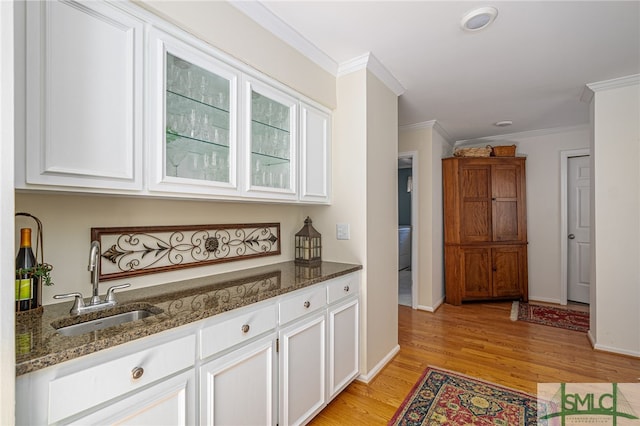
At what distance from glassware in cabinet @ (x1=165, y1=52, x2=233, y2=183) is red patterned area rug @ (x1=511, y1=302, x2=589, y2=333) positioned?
153 inches

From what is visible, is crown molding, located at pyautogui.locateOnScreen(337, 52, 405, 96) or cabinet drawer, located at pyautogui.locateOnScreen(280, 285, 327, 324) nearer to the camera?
cabinet drawer, located at pyautogui.locateOnScreen(280, 285, 327, 324)

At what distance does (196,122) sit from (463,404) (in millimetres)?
2402

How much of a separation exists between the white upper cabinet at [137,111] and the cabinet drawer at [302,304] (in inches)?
24.5

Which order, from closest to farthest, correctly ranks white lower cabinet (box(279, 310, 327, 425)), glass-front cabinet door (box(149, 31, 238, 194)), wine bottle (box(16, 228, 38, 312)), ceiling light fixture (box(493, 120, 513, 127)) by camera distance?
wine bottle (box(16, 228, 38, 312)), glass-front cabinet door (box(149, 31, 238, 194)), white lower cabinet (box(279, 310, 327, 425)), ceiling light fixture (box(493, 120, 513, 127))

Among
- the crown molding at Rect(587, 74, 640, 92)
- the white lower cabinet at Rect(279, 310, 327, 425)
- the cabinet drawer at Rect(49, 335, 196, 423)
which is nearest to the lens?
the cabinet drawer at Rect(49, 335, 196, 423)

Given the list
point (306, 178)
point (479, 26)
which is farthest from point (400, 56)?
point (306, 178)

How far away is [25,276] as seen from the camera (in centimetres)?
115

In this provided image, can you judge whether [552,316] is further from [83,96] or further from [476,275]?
[83,96]

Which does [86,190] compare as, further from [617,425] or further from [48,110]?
[617,425]

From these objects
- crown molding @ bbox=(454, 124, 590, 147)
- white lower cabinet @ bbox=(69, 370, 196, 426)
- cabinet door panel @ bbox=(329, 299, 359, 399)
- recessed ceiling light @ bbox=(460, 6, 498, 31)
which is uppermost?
recessed ceiling light @ bbox=(460, 6, 498, 31)

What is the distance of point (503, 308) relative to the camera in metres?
4.17

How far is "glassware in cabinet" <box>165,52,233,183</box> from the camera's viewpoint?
4.72ft

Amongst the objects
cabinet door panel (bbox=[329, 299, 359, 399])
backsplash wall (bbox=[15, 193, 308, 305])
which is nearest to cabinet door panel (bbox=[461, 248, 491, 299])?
cabinet door panel (bbox=[329, 299, 359, 399])

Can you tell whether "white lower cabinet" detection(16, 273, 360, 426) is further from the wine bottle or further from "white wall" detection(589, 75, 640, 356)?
"white wall" detection(589, 75, 640, 356)
